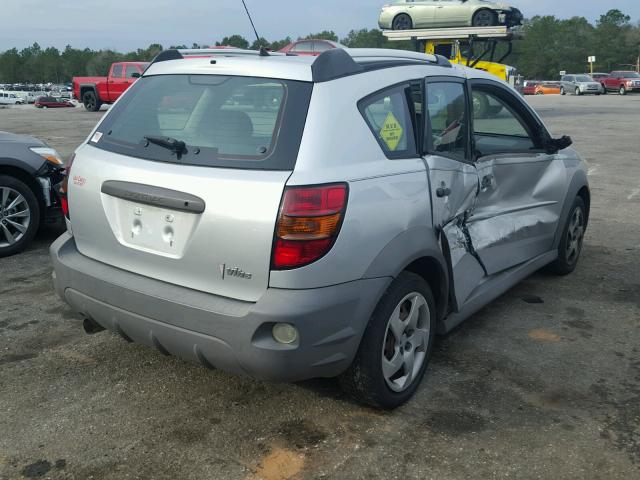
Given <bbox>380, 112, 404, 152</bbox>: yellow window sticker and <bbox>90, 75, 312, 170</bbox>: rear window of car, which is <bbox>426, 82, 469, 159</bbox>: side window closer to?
<bbox>380, 112, 404, 152</bbox>: yellow window sticker

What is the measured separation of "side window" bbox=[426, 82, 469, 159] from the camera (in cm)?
361

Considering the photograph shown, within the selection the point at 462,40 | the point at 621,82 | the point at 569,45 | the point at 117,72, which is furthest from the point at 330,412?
the point at 569,45

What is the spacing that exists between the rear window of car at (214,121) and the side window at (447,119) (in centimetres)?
90

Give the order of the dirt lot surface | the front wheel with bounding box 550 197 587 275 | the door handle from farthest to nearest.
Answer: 1. the front wheel with bounding box 550 197 587 275
2. the door handle
3. the dirt lot surface

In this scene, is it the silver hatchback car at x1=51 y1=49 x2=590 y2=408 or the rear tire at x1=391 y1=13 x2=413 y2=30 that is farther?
the rear tire at x1=391 y1=13 x2=413 y2=30

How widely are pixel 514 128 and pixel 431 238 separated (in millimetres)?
1889

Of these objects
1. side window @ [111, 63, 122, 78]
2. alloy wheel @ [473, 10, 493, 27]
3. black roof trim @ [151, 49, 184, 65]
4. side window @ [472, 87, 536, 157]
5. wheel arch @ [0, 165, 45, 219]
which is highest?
alloy wheel @ [473, 10, 493, 27]

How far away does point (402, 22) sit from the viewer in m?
21.0

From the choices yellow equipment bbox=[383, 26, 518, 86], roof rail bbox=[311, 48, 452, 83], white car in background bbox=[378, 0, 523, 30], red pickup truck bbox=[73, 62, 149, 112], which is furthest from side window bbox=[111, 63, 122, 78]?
roof rail bbox=[311, 48, 452, 83]

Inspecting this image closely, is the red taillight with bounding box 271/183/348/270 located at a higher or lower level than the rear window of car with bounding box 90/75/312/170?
lower

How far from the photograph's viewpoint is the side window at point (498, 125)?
14.2 feet

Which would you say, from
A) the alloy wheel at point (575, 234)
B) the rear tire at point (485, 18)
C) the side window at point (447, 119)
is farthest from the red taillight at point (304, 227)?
the rear tire at point (485, 18)

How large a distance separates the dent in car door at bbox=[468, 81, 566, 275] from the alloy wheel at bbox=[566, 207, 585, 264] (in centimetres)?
40

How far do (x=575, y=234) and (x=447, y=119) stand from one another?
7.47ft
